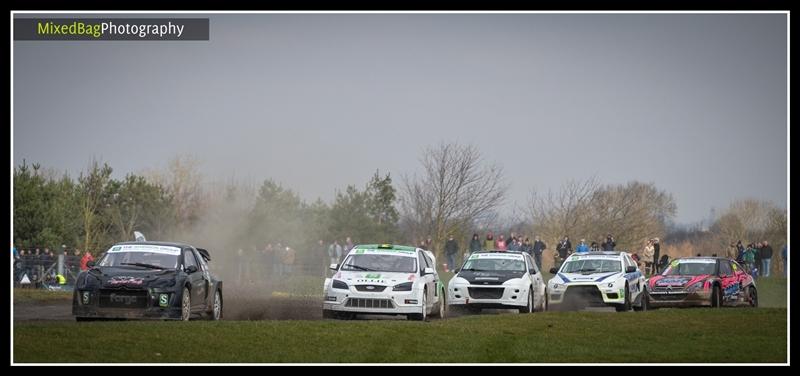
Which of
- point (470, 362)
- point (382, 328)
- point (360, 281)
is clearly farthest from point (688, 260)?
point (470, 362)

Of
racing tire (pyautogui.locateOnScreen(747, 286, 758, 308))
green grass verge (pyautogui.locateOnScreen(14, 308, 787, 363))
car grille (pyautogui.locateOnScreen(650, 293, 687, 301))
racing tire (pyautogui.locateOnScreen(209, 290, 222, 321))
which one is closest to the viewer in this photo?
green grass verge (pyautogui.locateOnScreen(14, 308, 787, 363))

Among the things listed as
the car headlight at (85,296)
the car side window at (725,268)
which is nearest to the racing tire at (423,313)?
the car headlight at (85,296)

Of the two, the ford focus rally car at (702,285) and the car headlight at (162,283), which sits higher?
the car headlight at (162,283)

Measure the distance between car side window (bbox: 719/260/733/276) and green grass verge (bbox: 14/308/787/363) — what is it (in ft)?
22.1

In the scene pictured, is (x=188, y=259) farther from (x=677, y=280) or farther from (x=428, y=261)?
(x=677, y=280)

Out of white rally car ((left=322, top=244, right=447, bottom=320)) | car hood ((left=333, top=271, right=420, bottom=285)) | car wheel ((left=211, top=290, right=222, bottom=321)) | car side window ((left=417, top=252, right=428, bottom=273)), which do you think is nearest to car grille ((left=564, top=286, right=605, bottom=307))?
car side window ((left=417, top=252, right=428, bottom=273))

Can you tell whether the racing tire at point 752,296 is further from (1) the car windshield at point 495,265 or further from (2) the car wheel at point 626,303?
(1) the car windshield at point 495,265

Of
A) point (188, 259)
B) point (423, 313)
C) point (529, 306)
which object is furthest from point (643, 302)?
point (188, 259)

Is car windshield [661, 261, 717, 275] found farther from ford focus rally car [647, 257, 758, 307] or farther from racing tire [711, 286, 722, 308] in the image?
racing tire [711, 286, 722, 308]

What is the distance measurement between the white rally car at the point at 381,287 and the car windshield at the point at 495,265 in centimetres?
342

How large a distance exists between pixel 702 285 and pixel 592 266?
2.76m

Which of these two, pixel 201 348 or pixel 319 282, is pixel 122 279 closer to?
pixel 201 348

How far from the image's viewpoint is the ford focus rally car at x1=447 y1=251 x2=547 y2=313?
26109mm

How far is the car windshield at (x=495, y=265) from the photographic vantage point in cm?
2723
